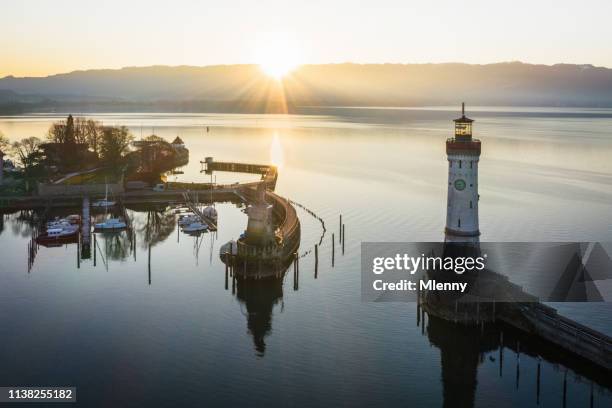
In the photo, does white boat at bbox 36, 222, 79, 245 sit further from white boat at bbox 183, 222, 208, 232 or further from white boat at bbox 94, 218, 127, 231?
white boat at bbox 183, 222, 208, 232

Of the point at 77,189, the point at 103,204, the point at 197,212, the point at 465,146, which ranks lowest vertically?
the point at 197,212

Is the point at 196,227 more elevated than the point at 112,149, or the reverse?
the point at 112,149

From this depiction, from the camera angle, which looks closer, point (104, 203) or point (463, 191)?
point (463, 191)

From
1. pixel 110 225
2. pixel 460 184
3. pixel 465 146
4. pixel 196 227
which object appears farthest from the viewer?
pixel 110 225

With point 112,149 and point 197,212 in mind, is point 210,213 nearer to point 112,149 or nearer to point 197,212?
point 197,212

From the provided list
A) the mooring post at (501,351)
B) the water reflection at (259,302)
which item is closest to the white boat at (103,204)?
the water reflection at (259,302)

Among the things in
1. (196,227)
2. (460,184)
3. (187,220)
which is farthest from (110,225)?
(460,184)

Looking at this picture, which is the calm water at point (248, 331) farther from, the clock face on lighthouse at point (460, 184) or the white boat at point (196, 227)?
the clock face on lighthouse at point (460, 184)
